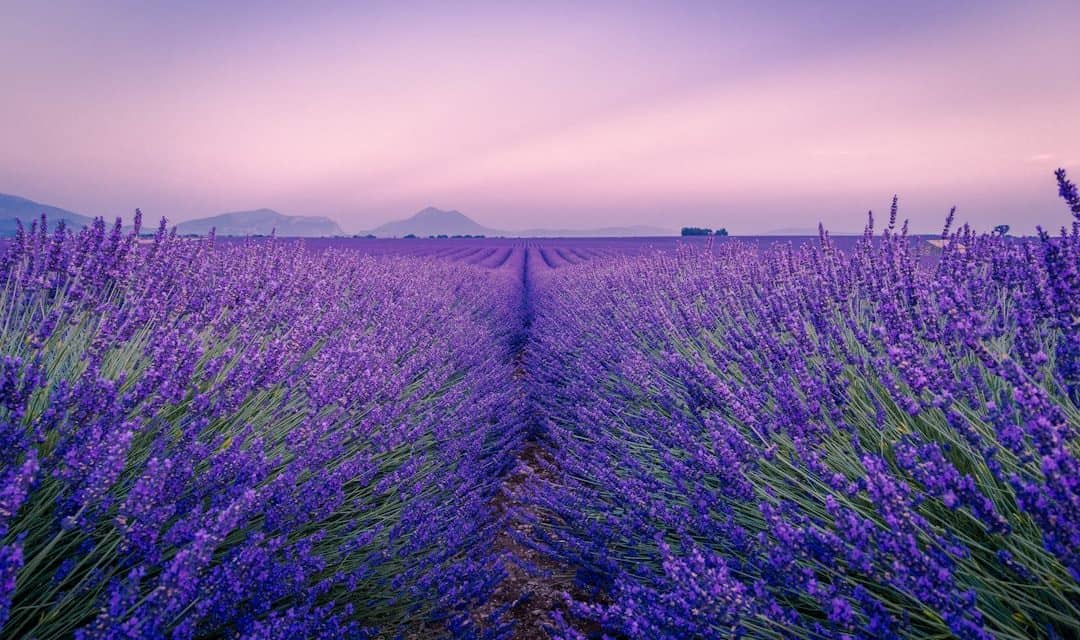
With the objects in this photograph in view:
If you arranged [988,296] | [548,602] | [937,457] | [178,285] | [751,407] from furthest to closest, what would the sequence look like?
1. [178,285]
2. [988,296]
3. [548,602]
4. [751,407]
5. [937,457]

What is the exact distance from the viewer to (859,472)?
1458 mm

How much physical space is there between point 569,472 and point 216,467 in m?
1.63

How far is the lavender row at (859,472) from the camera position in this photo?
979mm

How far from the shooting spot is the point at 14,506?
0.87 metres

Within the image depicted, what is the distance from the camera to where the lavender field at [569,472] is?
1.01 m

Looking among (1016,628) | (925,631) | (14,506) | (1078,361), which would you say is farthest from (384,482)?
(1078,361)

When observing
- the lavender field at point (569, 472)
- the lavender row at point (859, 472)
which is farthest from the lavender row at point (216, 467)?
the lavender row at point (859, 472)

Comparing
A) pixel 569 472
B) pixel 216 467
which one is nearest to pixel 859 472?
pixel 569 472

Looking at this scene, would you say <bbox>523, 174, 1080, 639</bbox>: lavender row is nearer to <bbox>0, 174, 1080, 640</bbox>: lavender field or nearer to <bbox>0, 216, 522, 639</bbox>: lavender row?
<bbox>0, 174, 1080, 640</bbox>: lavender field

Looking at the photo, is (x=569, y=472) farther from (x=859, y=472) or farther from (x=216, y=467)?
(x=216, y=467)

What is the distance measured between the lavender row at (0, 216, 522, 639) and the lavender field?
1 centimetres

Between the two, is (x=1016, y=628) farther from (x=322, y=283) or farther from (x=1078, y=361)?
(x=322, y=283)

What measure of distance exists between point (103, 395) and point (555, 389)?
2.85m

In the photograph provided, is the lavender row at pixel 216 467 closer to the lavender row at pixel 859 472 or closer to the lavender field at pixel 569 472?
the lavender field at pixel 569 472
